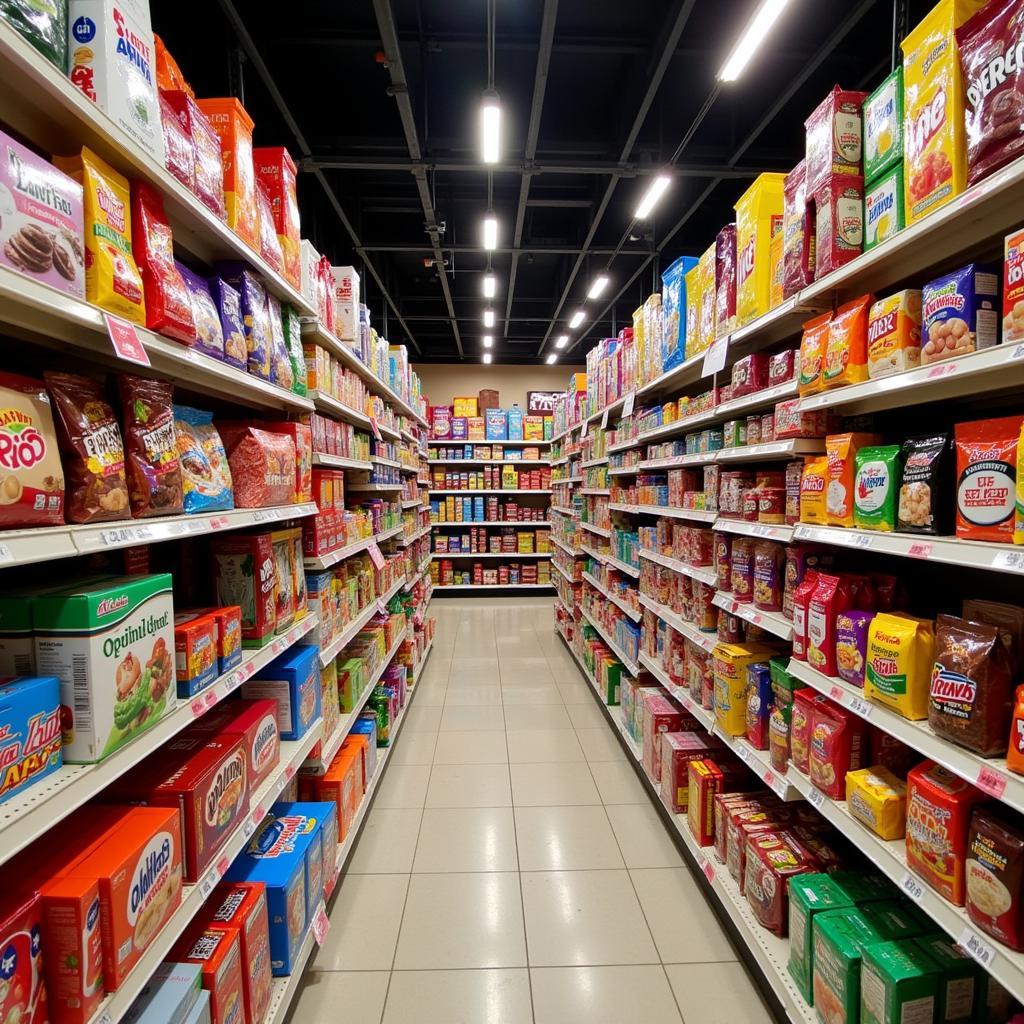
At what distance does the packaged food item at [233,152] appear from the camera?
1540 millimetres

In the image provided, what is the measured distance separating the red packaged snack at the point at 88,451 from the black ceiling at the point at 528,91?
1605mm

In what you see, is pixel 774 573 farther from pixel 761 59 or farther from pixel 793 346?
pixel 761 59

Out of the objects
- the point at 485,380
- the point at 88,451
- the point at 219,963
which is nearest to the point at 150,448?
the point at 88,451

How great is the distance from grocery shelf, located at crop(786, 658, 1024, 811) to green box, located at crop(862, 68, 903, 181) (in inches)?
53.4

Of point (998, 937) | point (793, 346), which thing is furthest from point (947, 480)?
point (793, 346)

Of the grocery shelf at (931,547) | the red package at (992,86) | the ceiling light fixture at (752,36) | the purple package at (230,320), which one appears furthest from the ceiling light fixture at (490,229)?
the grocery shelf at (931,547)

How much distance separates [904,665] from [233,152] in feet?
7.36

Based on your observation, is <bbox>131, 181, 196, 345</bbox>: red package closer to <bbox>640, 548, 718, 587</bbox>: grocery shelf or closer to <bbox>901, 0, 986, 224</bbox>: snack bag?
<bbox>901, 0, 986, 224</bbox>: snack bag

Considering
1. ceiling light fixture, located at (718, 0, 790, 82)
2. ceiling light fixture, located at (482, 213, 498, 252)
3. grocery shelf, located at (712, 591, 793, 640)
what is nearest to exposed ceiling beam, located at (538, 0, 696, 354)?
ceiling light fixture, located at (718, 0, 790, 82)

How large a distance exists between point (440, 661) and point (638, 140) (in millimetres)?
5366

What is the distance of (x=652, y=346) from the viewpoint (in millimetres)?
3121

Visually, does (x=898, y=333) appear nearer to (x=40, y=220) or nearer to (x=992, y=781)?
(x=992, y=781)

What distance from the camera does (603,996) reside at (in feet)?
5.89

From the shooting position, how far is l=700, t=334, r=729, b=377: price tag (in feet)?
6.76
